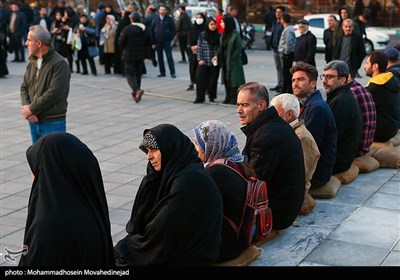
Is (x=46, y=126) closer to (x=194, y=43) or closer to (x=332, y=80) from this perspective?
(x=332, y=80)

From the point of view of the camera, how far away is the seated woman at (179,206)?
14.6ft

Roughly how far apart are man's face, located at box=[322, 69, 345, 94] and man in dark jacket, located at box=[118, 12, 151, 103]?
A: 6937 mm

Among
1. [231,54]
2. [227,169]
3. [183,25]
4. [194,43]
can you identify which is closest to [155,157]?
[227,169]

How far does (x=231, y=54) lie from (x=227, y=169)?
9156mm

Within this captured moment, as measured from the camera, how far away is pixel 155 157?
4578 mm

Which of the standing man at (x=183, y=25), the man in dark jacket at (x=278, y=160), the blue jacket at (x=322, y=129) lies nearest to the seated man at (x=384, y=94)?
the blue jacket at (x=322, y=129)

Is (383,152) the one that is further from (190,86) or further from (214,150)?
(190,86)

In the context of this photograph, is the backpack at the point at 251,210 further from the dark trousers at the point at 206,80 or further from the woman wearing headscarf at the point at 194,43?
the woman wearing headscarf at the point at 194,43

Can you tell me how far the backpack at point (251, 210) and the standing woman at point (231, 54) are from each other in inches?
343

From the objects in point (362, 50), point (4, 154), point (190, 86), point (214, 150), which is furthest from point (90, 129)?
point (214, 150)

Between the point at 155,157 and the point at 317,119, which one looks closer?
the point at 155,157

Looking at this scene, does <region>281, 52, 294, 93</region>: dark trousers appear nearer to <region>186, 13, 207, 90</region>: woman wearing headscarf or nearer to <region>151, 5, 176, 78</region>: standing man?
<region>186, 13, 207, 90</region>: woman wearing headscarf

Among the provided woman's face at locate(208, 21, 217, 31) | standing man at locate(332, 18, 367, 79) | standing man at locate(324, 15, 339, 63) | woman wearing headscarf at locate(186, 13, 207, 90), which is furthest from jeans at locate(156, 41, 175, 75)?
standing man at locate(332, 18, 367, 79)

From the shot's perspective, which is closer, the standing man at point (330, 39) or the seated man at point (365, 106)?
the seated man at point (365, 106)
